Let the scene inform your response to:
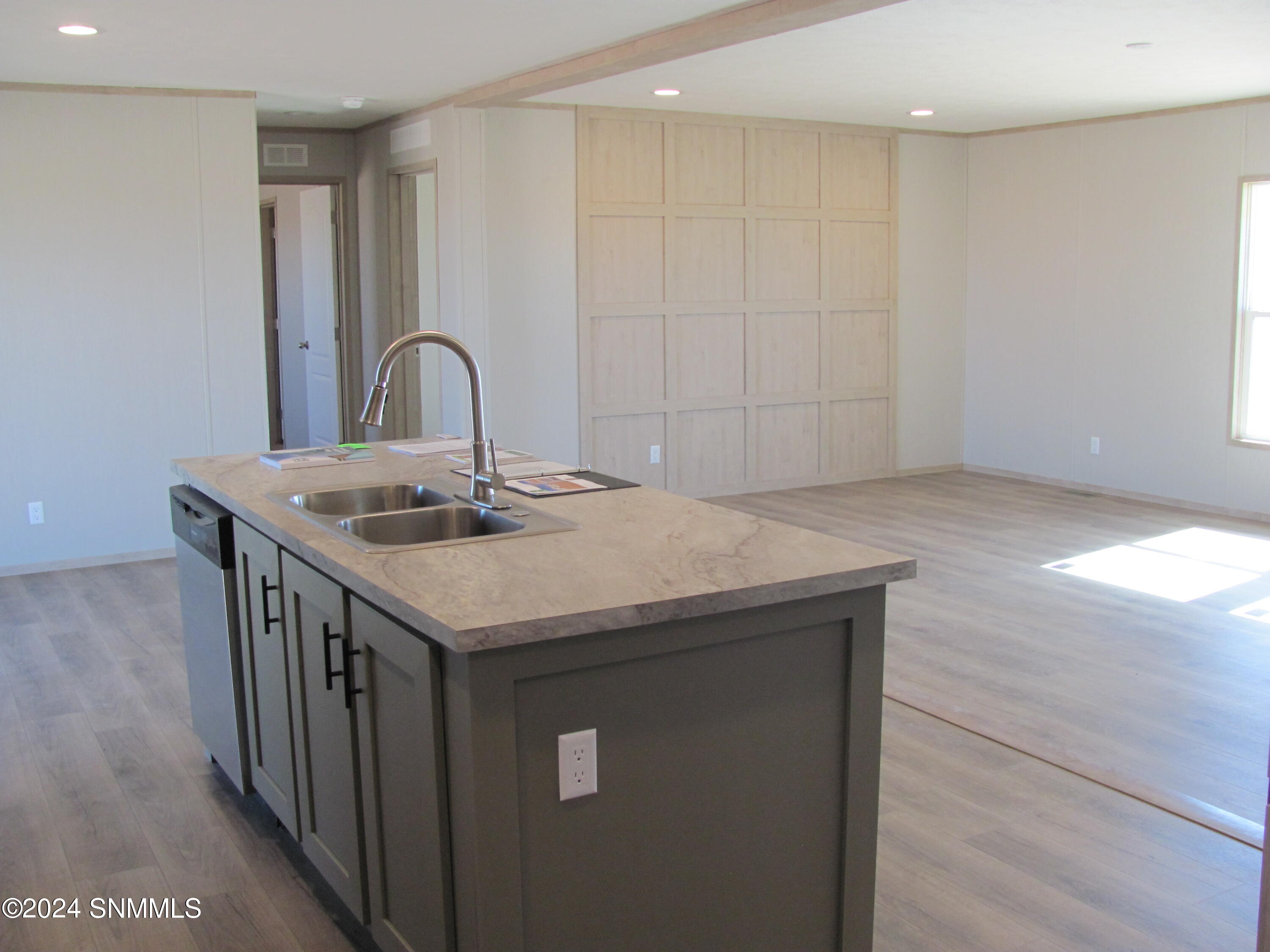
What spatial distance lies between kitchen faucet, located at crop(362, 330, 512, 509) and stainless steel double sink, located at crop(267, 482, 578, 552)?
0.13 ft

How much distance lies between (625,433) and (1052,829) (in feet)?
14.8

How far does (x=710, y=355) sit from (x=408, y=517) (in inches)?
187

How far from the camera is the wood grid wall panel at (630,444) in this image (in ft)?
23.4

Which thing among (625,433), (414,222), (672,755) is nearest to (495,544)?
(672,755)

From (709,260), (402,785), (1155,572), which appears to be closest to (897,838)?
(402,785)

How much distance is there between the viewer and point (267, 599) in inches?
108

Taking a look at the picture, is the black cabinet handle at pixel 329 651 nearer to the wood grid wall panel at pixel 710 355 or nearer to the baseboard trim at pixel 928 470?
the wood grid wall panel at pixel 710 355

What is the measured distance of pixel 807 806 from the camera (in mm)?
2209

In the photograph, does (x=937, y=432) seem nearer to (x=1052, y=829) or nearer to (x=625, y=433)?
(x=625, y=433)

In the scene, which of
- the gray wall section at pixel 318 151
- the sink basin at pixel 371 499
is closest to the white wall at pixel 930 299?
the gray wall section at pixel 318 151

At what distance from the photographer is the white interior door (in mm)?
8047

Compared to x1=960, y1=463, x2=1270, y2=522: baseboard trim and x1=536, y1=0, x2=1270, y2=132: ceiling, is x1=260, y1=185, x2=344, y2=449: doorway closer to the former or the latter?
x1=536, y1=0, x2=1270, y2=132: ceiling

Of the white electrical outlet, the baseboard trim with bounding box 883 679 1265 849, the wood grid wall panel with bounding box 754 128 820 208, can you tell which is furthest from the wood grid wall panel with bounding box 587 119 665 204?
the white electrical outlet

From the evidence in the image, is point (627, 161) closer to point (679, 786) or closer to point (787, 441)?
point (787, 441)
